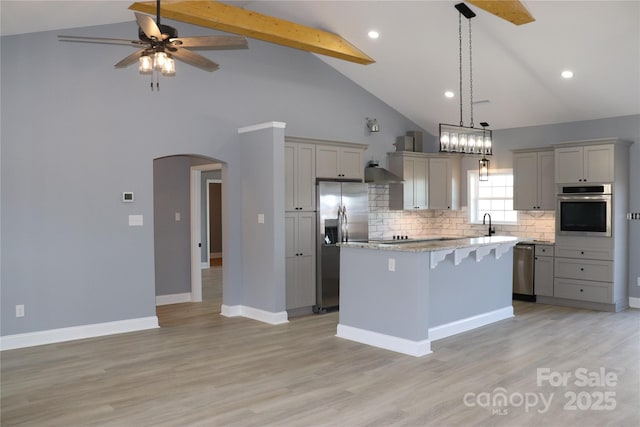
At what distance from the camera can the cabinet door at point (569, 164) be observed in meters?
7.48

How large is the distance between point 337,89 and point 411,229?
2.90m

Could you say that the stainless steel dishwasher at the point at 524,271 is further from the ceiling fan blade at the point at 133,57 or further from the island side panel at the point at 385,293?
the ceiling fan blade at the point at 133,57

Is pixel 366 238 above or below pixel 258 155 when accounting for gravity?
below

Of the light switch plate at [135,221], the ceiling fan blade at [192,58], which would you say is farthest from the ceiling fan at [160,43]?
the light switch plate at [135,221]

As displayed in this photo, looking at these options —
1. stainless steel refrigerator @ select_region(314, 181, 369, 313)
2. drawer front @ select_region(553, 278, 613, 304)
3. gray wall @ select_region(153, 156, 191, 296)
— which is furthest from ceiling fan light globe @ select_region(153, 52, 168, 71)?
drawer front @ select_region(553, 278, 613, 304)

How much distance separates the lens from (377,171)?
27.7 feet

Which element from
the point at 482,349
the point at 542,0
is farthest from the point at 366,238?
the point at 542,0

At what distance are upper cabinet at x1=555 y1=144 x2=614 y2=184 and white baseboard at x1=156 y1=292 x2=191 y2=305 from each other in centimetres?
577

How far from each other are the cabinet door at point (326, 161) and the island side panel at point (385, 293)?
1.74 meters

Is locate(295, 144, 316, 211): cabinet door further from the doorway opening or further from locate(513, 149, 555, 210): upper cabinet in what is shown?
locate(513, 149, 555, 210): upper cabinet

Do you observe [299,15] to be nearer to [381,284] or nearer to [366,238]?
[366,238]

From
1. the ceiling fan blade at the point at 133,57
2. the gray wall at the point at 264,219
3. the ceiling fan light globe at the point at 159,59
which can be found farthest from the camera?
the gray wall at the point at 264,219

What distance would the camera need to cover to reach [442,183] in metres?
9.27

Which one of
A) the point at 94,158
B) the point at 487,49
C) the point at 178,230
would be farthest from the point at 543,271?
the point at 94,158
